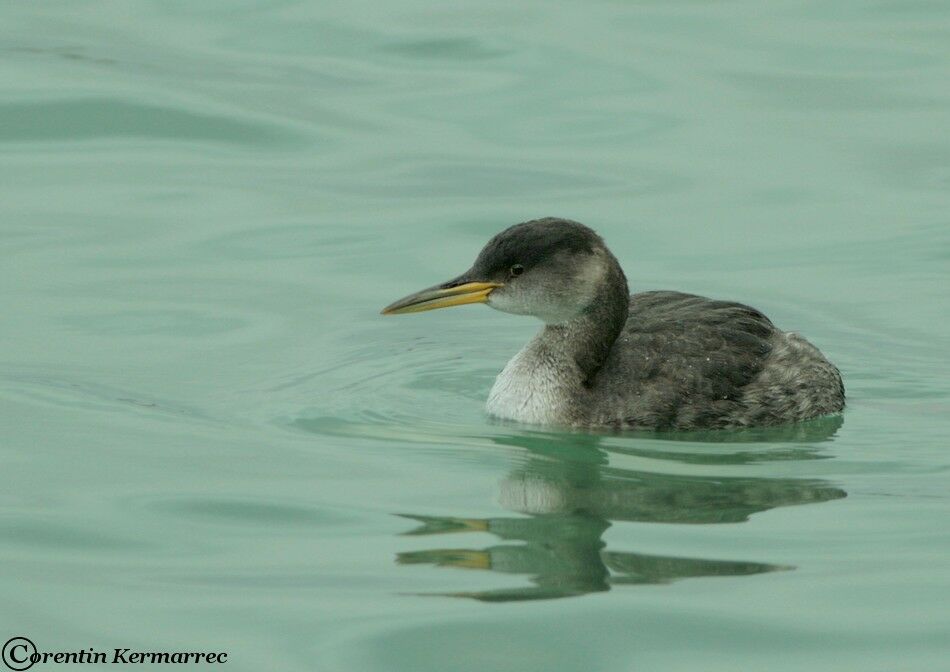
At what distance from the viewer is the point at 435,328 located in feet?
45.2

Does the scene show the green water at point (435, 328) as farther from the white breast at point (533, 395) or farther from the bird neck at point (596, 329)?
the bird neck at point (596, 329)

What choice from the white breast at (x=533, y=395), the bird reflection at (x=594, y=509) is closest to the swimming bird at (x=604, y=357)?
the white breast at (x=533, y=395)

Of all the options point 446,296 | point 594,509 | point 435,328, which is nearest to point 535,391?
point 446,296

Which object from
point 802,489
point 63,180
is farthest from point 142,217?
point 802,489

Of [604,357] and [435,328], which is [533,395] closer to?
[604,357]

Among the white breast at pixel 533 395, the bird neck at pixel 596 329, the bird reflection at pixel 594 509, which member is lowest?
the bird reflection at pixel 594 509

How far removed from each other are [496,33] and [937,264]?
6258 mm

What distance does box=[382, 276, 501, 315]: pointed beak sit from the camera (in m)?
11.8

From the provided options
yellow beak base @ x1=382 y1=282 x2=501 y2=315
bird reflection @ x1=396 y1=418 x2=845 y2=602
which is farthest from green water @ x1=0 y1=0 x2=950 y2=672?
yellow beak base @ x1=382 y1=282 x2=501 y2=315

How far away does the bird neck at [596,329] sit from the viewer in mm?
11883

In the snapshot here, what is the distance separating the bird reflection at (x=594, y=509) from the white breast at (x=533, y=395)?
0.61 ft

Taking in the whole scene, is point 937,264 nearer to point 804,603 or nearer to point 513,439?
point 513,439

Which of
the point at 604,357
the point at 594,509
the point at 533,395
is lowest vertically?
the point at 594,509

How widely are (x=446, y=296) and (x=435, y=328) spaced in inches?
78.2
